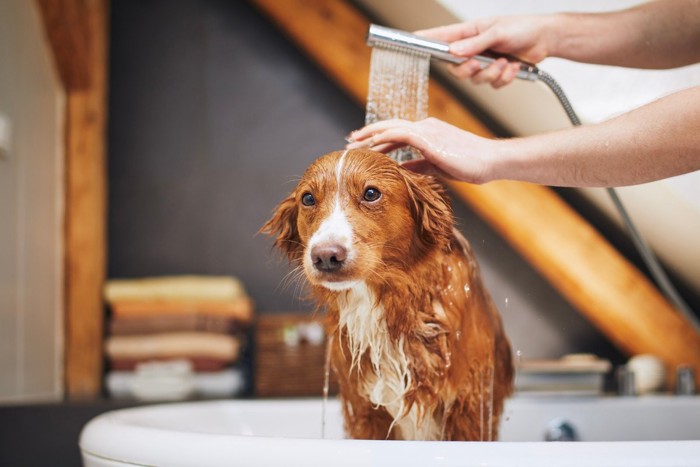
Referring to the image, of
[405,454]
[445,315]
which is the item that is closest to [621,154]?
[445,315]

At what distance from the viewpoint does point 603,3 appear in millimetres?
1234

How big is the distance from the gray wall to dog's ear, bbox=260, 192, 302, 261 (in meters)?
1.71

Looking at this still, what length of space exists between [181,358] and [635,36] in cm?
184

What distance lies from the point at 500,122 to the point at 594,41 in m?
0.21

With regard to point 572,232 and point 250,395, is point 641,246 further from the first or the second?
point 250,395

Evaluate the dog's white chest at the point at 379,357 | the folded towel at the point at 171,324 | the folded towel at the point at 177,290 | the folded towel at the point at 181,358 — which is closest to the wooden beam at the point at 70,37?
the folded towel at the point at 177,290

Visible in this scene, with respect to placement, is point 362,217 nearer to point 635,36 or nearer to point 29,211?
point 635,36

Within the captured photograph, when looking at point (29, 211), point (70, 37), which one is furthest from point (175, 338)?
point (70, 37)

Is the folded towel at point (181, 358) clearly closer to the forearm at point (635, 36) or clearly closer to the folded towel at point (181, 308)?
the folded towel at point (181, 308)

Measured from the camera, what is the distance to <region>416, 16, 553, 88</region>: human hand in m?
1.16

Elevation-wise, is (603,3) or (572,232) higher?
(603,3)

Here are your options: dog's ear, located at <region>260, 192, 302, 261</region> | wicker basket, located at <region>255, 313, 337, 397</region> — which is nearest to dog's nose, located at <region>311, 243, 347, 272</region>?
dog's ear, located at <region>260, 192, 302, 261</region>

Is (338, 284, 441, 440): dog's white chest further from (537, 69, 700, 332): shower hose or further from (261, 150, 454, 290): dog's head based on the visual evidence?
(537, 69, 700, 332): shower hose

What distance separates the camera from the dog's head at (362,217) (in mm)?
846
